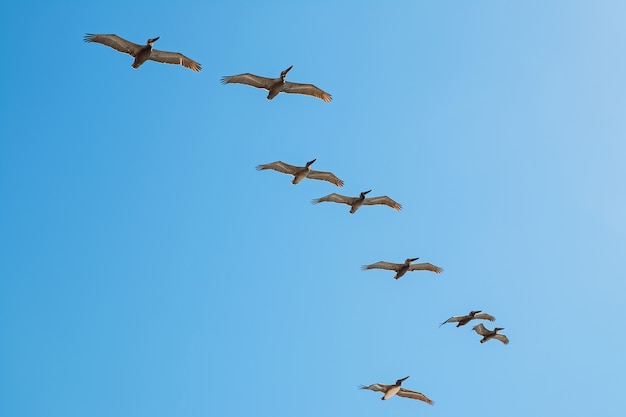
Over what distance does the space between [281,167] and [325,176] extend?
278 cm

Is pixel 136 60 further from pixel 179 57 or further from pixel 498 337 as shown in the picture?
pixel 498 337

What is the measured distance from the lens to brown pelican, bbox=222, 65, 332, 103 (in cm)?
4838

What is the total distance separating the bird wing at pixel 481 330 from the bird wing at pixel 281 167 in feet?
47.3

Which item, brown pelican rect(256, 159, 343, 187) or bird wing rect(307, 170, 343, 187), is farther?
Answer: bird wing rect(307, 170, 343, 187)

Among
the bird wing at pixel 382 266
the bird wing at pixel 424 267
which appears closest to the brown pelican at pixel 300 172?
the bird wing at pixel 382 266

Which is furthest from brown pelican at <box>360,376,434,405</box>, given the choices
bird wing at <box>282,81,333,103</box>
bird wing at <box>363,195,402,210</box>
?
bird wing at <box>282,81,333,103</box>

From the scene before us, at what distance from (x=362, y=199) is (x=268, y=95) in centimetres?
914

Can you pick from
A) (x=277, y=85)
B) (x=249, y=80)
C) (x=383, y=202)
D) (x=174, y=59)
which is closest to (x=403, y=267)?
(x=383, y=202)

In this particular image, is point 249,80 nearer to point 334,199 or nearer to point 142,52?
point 142,52

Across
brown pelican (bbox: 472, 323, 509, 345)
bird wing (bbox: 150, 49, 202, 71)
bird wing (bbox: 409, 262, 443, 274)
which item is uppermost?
bird wing (bbox: 150, 49, 202, 71)

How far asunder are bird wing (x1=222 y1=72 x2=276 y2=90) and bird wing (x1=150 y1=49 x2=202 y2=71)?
6.58 feet

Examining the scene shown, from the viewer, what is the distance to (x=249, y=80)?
4850 cm

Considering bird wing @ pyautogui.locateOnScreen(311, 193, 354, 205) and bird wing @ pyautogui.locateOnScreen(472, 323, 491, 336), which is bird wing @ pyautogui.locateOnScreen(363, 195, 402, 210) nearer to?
bird wing @ pyautogui.locateOnScreen(311, 193, 354, 205)

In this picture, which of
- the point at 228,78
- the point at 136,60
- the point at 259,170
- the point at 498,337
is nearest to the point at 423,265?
the point at 498,337
